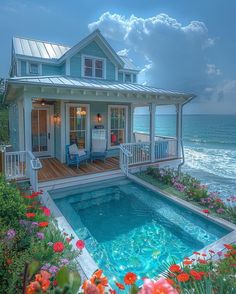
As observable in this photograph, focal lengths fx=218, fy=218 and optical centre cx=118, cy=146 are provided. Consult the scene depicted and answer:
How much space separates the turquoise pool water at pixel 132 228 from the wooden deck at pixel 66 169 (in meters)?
0.73

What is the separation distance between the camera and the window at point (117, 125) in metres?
11.4

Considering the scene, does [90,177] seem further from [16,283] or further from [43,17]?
[43,17]

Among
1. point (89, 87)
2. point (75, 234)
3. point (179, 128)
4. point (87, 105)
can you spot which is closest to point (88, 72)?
point (87, 105)

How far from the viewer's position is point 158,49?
1967 centimetres

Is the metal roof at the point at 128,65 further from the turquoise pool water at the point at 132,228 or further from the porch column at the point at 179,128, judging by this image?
the turquoise pool water at the point at 132,228

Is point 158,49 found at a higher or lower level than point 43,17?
lower

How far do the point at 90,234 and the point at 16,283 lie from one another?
87.8 inches

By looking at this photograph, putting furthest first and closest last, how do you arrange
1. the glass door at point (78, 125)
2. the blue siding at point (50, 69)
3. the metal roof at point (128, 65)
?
1. the metal roof at point (128, 65)
2. the blue siding at point (50, 69)
3. the glass door at point (78, 125)

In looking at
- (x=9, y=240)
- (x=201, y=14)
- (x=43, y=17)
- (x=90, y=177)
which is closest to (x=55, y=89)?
(x=90, y=177)

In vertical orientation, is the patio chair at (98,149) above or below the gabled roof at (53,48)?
below

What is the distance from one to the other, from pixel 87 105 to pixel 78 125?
105 centimetres

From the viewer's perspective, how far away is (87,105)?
34.2ft

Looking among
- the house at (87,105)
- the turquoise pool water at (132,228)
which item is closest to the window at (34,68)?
the house at (87,105)

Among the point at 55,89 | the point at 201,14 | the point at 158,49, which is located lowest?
the point at 55,89
